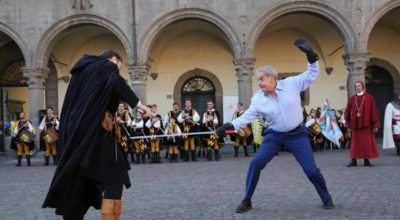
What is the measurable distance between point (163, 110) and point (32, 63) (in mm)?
6022

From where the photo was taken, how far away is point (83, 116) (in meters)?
4.74

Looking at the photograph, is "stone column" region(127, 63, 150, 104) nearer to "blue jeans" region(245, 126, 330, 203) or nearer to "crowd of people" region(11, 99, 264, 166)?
"crowd of people" region(11, 99, 264, 166)

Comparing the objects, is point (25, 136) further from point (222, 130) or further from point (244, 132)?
point (222, 130)

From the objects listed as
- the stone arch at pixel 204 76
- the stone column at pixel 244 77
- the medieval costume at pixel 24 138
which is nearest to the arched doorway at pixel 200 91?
the stone arch at pixel 204 76

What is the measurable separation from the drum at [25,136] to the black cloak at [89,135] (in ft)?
41.6

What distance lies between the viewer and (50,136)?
54.9ft

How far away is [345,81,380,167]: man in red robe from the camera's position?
12.1 metres

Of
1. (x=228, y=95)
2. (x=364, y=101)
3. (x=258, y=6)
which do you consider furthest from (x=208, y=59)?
(x=364, y=101)

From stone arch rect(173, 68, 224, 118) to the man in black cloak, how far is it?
18.3 metres

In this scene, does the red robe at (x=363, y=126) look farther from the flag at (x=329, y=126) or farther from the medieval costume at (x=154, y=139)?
the medieval costume at (x=154, y=139)

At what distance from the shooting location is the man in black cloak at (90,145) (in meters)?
4.72

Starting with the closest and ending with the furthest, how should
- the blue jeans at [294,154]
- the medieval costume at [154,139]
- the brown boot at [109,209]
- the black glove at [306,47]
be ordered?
the brown boot at [109,209] < the black glove at [306,47] < the blue jeans at [294,154] < the medieval costume at [154,139]

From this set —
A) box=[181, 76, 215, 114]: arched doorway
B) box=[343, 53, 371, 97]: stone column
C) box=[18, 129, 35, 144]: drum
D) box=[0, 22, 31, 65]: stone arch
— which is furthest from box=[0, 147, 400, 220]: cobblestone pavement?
box=[181, 76, 215, 114]: arched doorway

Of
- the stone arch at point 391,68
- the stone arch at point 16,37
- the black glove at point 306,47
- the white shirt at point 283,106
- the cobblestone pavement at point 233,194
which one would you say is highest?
the stone arch at point 16,37
